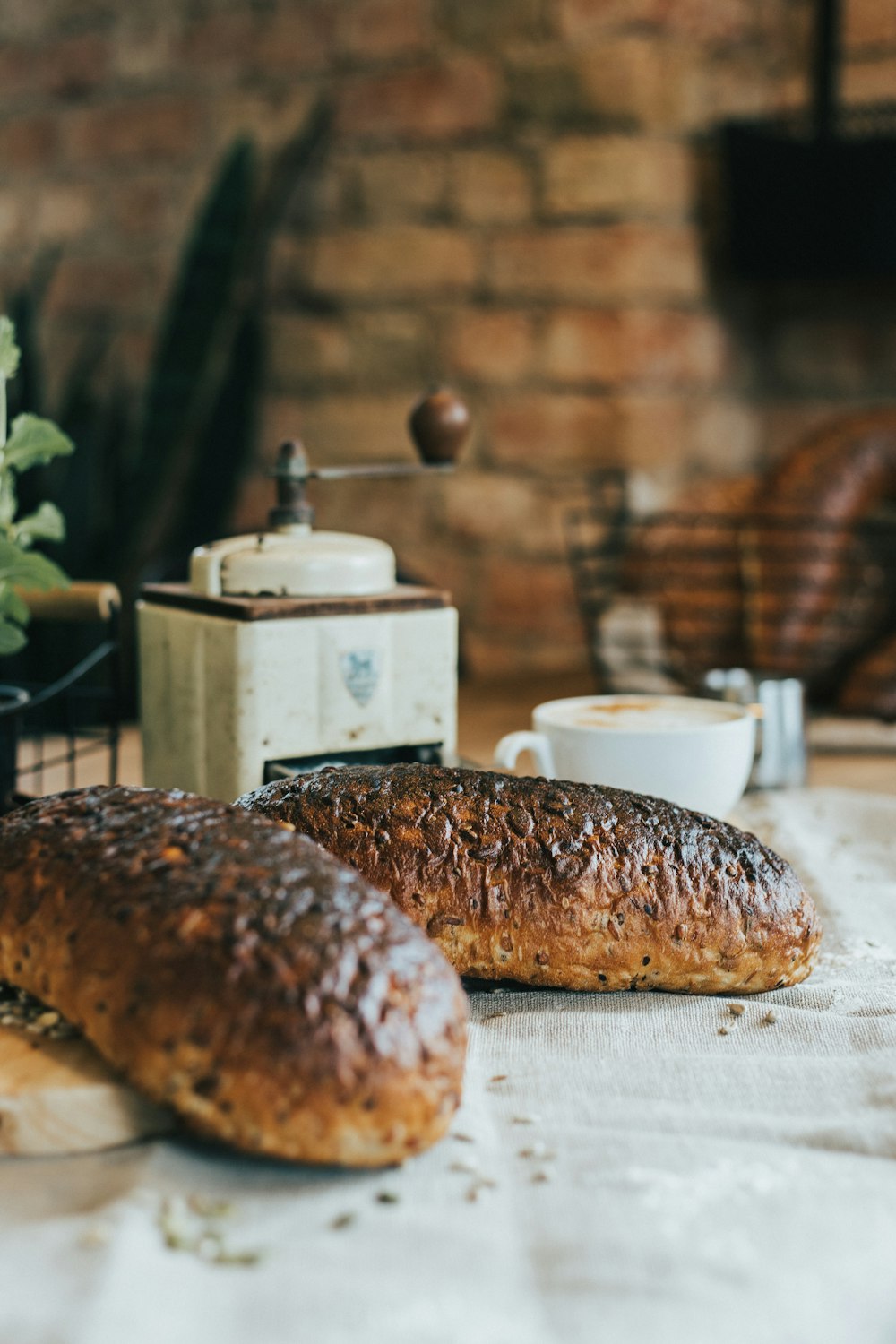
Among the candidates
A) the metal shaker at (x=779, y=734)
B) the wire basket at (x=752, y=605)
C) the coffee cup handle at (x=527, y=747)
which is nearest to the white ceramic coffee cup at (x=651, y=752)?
the coffee cup handle at (x=527, y=747)

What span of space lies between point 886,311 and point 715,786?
5.45 ft

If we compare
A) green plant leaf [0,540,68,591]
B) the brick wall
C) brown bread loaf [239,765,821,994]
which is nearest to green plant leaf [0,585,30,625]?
green plant leaf [0,540,68,591]

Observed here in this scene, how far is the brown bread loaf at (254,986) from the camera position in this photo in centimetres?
60

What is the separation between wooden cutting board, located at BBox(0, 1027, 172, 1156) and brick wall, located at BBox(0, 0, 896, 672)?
6.12 feet

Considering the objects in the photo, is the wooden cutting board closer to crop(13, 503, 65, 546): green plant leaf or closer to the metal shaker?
crop(13, 503, 65, 546): green plant leaf

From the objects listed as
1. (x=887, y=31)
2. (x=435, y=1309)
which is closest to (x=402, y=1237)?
(x=435, y=1309)

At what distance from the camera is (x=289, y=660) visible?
41.8 inches

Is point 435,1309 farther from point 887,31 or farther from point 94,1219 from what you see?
point 887,31

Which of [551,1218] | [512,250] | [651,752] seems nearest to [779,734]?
[651,752]

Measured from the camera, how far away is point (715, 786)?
3.58 feet

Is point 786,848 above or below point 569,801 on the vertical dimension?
below

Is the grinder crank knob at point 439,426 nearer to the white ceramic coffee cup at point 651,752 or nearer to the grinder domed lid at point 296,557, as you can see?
the grinder domed lid at point 296,557

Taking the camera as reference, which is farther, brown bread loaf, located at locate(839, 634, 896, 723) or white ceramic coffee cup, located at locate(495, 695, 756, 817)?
brown bread loaf, located at locate(839, 634, 896, 723)

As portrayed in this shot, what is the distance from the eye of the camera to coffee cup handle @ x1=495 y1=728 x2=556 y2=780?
1085 millimetres
